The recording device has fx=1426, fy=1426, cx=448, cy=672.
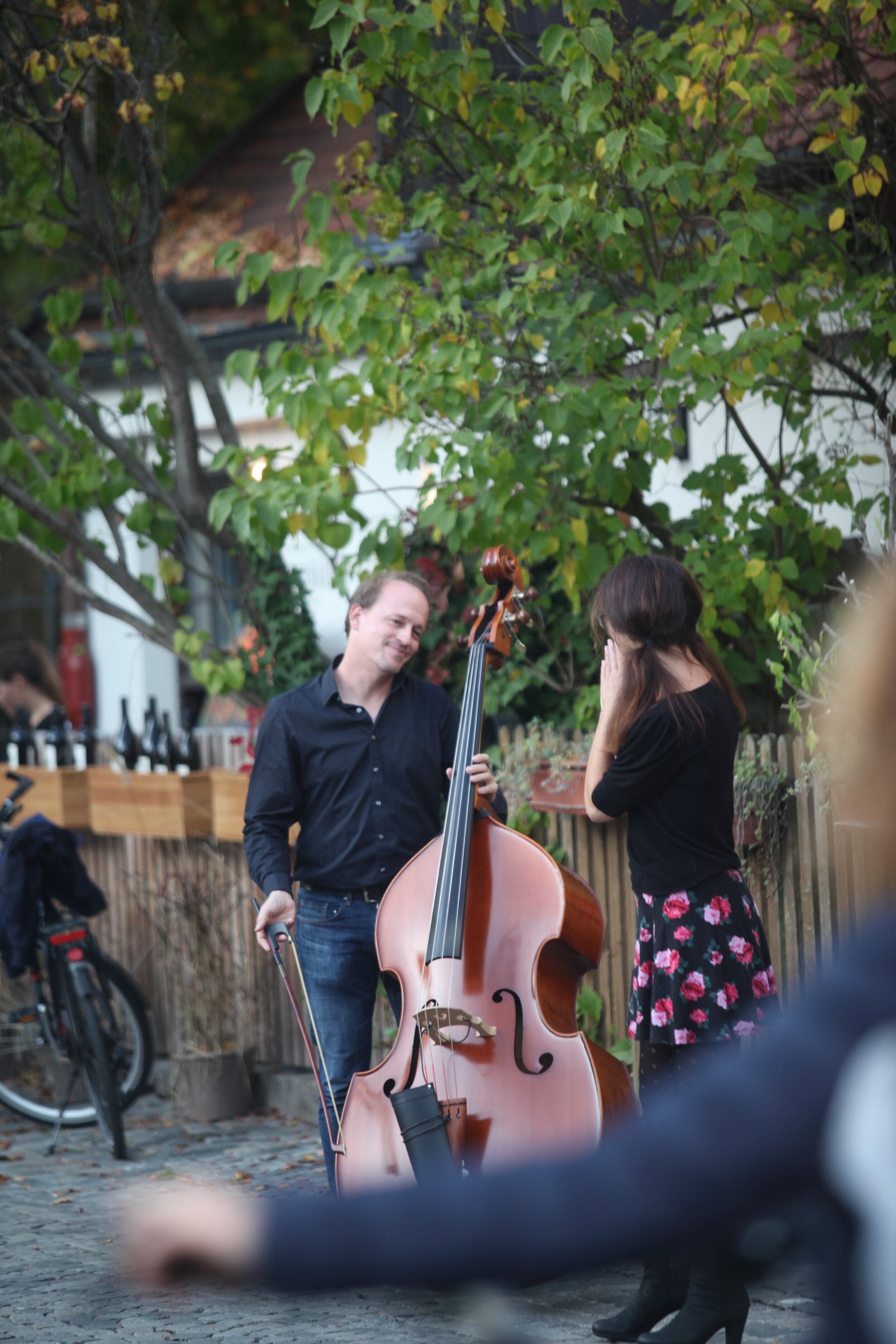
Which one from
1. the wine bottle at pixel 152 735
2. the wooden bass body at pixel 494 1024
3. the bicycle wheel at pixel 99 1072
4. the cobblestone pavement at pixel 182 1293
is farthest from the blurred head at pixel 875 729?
the wine bottle at pixel 152 735

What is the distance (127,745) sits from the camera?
284 inches

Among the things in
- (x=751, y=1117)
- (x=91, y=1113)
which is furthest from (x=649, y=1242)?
(x=91, y=1113)

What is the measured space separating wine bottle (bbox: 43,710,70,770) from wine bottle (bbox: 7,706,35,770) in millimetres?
292

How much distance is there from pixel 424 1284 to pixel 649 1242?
0.50 feet

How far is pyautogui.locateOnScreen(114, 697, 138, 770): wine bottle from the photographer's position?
720 centimetres

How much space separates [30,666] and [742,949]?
4826 millimetres

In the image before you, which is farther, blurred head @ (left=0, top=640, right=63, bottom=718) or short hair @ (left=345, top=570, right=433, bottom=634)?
blurred head @ (left=0, top=640, right=63, bottom=718)

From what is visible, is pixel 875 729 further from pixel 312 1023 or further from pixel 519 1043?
pixel 312 1023

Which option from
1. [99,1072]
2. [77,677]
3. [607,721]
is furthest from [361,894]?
[77,677]

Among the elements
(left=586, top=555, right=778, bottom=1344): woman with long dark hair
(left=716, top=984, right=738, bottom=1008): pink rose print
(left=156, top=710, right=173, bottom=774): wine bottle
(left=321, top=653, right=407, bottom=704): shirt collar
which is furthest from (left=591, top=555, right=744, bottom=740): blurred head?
(left=156, top=710, right=173, bottom=774): wine bottle

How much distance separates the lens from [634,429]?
4.70m

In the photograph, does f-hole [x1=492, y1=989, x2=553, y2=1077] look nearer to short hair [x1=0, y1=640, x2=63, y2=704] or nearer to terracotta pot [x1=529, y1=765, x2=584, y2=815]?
terracotta pot [x1=529, y1=765, x2=584, y2=815]

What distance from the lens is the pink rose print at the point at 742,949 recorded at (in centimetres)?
338

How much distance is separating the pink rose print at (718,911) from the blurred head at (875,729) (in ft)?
7.51
